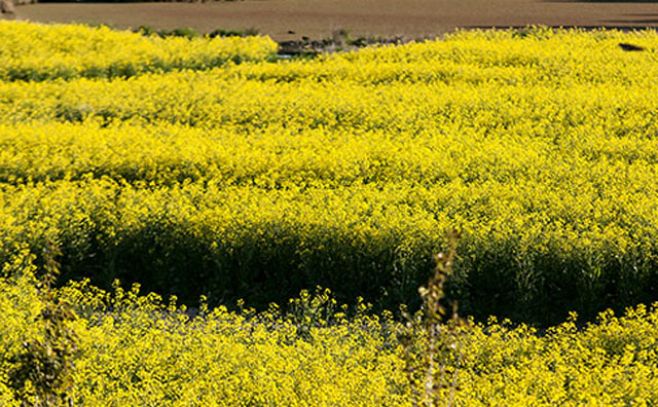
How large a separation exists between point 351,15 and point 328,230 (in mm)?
27906

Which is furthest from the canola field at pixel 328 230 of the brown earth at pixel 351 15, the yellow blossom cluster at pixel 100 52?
the brown earth at pixel 351 15

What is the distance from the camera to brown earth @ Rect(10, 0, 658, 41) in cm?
3422

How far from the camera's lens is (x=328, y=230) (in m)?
11.8

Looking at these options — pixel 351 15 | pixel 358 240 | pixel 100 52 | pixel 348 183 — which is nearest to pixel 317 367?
pixel 358 240

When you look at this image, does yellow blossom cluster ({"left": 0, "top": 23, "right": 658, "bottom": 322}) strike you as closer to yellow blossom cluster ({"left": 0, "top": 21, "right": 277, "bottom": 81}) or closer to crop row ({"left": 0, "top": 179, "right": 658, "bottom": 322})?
crop row ({"left": 0, "top": 179, "right": 658, "bottom": 322})

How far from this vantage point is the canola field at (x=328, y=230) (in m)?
8.30

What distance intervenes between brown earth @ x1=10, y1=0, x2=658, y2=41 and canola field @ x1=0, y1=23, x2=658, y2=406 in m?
12.7

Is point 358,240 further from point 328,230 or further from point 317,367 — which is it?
point 317,367

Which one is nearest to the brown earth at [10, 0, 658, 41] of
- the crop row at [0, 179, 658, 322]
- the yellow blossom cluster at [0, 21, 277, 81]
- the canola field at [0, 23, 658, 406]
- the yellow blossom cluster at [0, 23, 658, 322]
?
the yellow blossom cluster at [0, 21, 277, 81]

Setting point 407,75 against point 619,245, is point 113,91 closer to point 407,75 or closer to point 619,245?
point 407,75

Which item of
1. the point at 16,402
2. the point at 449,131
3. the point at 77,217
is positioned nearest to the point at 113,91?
the point at 449,131

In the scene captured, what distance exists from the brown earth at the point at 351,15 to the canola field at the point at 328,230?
12.7 metres

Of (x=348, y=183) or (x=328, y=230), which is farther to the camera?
(x=348, y=183)

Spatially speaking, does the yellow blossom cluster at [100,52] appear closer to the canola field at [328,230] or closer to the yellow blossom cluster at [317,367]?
the canola field at [328,230]
